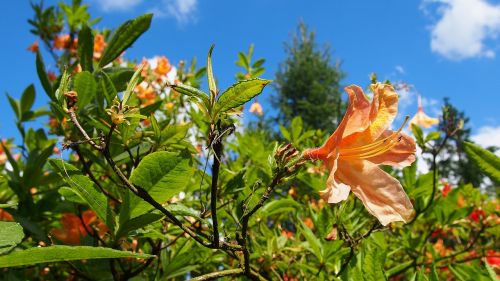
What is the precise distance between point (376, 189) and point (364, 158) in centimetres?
6

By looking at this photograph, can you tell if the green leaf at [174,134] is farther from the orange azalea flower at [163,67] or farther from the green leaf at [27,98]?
the orange azalea flower at [163,67]

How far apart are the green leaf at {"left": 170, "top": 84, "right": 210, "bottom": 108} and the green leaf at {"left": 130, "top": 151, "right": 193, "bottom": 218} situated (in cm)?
18

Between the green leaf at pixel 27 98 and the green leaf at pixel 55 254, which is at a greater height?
the green leaf at pixel 27 98

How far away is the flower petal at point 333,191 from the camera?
735 mm

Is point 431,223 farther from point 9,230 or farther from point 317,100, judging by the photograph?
point 317,100

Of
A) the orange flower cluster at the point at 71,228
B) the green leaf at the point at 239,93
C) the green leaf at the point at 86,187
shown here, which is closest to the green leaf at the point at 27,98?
the orange flower cluster at the point at 71,228

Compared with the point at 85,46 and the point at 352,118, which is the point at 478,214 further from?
the point at 85,46

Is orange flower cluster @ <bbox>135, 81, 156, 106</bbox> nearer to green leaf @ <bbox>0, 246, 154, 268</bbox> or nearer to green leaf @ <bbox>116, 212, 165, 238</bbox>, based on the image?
green leaf @ <bbox>116, 212, 165, 238</bbox>

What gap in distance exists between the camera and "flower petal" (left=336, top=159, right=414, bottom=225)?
2.65 feet

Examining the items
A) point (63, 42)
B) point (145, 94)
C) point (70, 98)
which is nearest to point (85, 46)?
point (70, 98)

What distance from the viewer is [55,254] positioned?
478 millimetres

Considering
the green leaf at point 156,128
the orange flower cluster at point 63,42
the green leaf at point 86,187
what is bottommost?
the green leaf at point 86,187

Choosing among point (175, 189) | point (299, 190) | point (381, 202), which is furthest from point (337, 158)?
point (299, 190)

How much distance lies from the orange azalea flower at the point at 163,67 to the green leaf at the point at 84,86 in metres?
2.01
